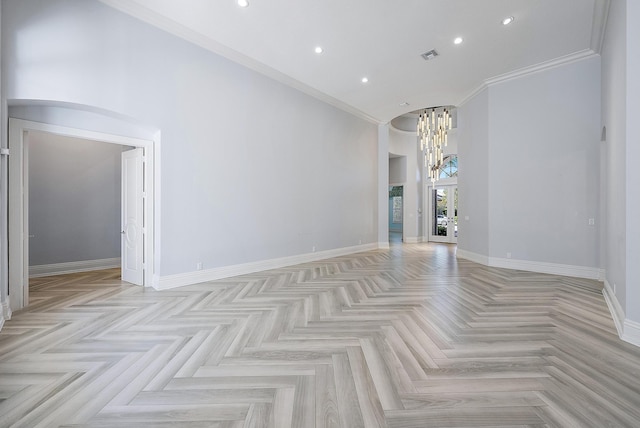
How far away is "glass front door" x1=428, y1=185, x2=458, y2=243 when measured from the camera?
11383 millimetres

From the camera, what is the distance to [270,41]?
5008 mm

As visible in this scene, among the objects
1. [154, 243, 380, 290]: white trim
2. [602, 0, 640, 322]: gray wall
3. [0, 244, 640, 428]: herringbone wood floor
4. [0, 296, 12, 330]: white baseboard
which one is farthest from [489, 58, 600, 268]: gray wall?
[0, 296, 12, 330]: white baseboard

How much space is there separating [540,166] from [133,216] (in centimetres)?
760

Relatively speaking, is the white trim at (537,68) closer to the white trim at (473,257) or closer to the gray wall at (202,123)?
the gray wall at (202,123)

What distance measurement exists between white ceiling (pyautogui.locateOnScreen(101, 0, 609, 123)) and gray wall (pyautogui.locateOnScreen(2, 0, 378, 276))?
37cm

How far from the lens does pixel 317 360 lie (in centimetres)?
237

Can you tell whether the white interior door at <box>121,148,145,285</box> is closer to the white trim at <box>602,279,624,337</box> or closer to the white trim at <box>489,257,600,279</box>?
the white trim at <box>602,279,624,337</box>

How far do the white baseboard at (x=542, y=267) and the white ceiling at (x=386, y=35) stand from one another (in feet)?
12.6

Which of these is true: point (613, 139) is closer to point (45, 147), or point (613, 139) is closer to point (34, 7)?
point (34, 7)

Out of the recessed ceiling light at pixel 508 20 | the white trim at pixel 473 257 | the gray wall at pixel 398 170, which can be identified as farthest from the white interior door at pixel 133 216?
the gray wall at pixel 398 170

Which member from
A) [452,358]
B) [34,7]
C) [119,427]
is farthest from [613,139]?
[34,7]

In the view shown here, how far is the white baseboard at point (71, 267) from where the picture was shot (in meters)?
5.41

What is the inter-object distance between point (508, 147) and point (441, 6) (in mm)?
3457

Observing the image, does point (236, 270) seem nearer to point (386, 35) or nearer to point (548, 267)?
Answer: point (386, 35)
